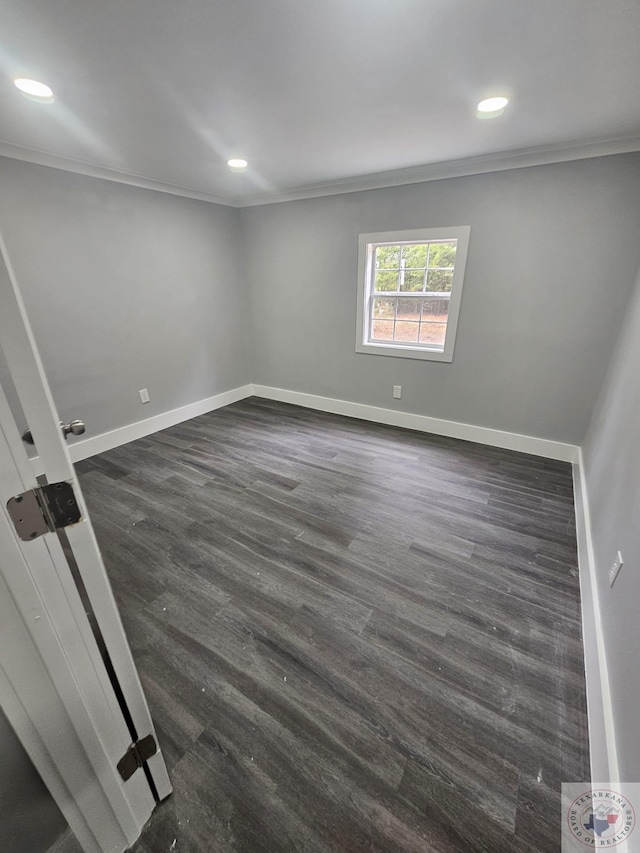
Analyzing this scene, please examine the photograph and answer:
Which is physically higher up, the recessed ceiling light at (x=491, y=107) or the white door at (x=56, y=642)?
the recessed ceiling light at (x=491, y=107)

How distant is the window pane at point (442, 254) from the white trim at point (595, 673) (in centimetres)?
230

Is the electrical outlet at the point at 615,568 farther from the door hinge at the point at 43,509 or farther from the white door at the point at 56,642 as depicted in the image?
the door hinge at the point at 43,509

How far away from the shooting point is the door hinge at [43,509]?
550 mm

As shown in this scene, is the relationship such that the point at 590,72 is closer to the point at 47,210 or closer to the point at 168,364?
the point at 47,210

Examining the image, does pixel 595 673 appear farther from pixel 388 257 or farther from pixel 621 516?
pixel 388 257

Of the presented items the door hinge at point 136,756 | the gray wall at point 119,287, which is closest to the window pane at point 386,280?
the gray wall at point 119,287

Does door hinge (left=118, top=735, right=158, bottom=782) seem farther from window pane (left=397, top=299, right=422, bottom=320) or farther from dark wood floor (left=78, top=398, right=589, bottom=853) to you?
window pane (left=397, top=299, right=422, bottom=320)

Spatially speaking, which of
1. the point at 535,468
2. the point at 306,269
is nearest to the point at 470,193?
the point at 306,269

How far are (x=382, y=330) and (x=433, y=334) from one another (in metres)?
0.55

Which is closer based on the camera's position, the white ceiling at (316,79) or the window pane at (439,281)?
the white ceiling at (316,79)

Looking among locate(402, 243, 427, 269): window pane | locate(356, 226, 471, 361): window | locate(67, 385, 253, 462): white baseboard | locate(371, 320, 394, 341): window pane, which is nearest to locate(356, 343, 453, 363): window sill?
locate(356, 226, 471, 361): window

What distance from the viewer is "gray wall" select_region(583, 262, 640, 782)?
1.02 metres

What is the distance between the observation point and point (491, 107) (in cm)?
186

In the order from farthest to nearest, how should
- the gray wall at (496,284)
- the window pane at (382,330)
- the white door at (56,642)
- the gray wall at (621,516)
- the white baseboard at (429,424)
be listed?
1. the window pane at (382,330)
2. the white baseboard at (429,424)
3. the gray wall at (496,284)
4. the gray wall at (621,516)
5. the white door at (56,642)
